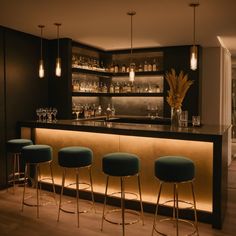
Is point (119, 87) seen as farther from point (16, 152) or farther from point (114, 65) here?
point (16, 152)

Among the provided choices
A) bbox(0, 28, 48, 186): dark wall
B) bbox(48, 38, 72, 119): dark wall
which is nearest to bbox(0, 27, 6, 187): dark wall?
bbox(0, 28, 48, 186): dark wall

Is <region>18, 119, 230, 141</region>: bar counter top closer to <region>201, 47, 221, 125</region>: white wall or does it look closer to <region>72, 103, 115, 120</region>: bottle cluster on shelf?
<region>72, 103, 115, 120</region>: bottle cluster on shelf

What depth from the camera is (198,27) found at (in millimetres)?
4867

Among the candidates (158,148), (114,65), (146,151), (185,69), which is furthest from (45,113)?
(185,69)

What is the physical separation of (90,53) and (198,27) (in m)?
2.88

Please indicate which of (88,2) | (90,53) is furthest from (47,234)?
(90,53)

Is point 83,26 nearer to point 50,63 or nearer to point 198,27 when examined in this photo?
point 50,63

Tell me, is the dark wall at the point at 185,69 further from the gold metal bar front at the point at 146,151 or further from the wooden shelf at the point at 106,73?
the gold metal bar front at the point at 146,151

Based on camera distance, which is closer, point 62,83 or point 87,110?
point 62,83

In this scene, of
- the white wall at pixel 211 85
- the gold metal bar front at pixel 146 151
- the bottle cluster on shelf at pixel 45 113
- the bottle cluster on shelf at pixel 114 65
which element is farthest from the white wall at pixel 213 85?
the bottle cluster on shelf at pixel 45 113

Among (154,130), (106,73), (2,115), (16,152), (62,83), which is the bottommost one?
(16,152)

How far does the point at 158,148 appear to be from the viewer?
390 cm

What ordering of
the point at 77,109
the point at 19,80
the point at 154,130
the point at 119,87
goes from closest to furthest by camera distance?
the point at 154,130 < the point at 19,80 < the point at 77,109 < the point at 119,87

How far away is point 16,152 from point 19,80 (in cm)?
138
